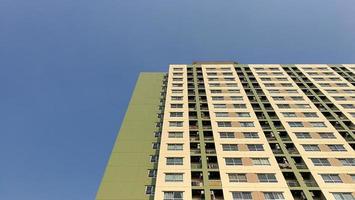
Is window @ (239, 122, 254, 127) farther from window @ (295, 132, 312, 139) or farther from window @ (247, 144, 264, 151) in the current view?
window @ (295, 132, 312, 139)

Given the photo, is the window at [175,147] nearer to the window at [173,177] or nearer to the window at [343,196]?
the window at [173,177]

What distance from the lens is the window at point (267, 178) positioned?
31.4 meters

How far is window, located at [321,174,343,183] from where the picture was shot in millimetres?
31531

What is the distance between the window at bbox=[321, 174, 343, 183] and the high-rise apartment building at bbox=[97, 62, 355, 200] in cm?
3

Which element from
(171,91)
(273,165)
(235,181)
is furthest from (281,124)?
(171,91)

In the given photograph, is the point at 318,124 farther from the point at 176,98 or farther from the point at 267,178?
the point at 176,98

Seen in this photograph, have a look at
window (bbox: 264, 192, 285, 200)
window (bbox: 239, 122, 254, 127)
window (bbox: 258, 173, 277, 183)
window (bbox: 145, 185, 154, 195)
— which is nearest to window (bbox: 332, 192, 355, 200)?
window (bbox: 264, 192, 285, 200)

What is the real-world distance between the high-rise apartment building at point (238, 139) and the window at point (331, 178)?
31 mm

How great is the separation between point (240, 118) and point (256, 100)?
23.6ft

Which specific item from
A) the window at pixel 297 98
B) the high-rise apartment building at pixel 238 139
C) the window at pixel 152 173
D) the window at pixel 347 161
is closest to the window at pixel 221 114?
the high-rise apartment building at pixel 238 139

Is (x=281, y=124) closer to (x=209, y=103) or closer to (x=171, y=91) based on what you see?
(x=209, y=103)

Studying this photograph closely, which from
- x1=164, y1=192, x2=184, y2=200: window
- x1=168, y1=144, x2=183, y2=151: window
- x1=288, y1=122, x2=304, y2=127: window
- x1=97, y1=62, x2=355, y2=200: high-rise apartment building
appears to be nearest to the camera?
x1=164, y1=192, x2=184, y2=200: window

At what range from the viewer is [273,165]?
33.4m

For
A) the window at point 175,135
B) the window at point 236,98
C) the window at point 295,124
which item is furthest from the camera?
the window at point 236,98
